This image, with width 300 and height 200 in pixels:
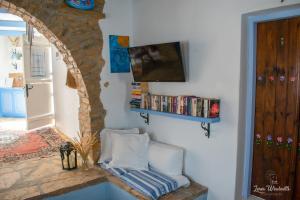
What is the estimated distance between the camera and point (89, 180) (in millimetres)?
2775

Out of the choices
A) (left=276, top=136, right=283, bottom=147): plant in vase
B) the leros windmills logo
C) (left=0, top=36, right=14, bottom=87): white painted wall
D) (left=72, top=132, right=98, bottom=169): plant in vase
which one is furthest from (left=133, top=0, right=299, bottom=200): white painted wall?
(left=0, top=36, right=14, bottom=87): white painted wall

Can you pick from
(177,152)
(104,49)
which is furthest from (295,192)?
(104,49)

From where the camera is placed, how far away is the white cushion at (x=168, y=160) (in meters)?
2.75

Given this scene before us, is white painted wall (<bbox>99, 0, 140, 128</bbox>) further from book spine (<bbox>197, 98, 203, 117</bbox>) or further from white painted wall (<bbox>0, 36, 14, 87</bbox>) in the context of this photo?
white painted wall (<bbox>0, 36, 14, 87</bbox>)

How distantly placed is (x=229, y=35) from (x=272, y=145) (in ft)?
3.66

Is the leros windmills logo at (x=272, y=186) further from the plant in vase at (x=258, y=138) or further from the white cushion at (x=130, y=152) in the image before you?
the white cushion at (x=130, y=152)

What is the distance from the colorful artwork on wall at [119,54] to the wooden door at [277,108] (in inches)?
66.2

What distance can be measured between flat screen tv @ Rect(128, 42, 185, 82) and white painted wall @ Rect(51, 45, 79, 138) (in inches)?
58.4

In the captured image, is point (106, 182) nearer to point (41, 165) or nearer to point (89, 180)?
point (89, 180)

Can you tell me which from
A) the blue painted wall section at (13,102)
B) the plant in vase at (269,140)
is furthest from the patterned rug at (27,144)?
the plant in vase at (269,140)

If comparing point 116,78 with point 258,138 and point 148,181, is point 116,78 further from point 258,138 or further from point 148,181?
point 258,138

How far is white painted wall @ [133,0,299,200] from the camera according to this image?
2.27 meters

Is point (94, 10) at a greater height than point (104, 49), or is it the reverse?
point (94, 10)

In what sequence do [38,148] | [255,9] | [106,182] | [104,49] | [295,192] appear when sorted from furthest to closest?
[38,148], [104,49], [106,182], [295,192], [255,9]
